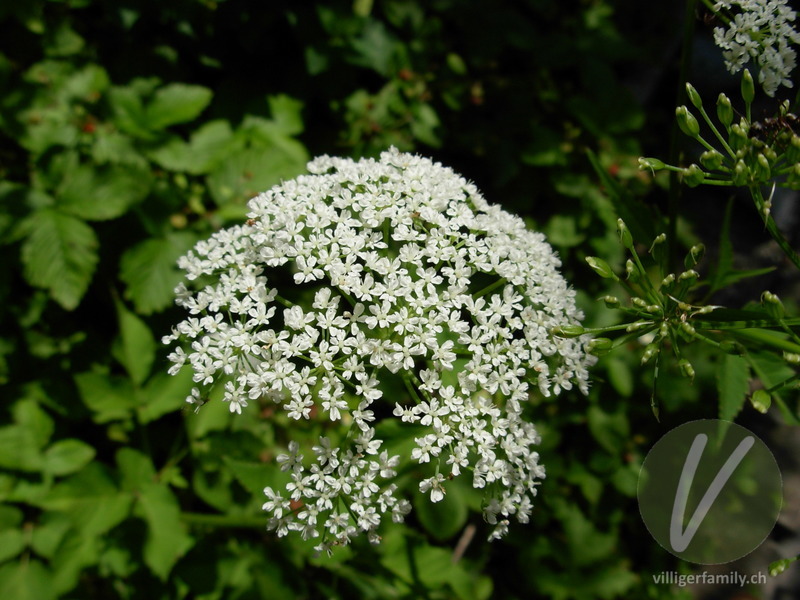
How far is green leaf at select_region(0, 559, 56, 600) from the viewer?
338cm

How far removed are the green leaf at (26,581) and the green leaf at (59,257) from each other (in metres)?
1.53

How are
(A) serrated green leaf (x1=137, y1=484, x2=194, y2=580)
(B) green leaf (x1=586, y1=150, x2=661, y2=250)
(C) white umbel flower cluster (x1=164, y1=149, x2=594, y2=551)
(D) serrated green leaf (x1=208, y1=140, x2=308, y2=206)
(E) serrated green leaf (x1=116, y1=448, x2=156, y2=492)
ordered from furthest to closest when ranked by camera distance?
(D) serrated green leaf (x1=208, y1=140, x2=308, y2=206) → (E) serrated green leaf (x1=116, y1=448, x2=156, y2=492) → (A) serrated green leaf (x1=137, y1=484, x2=194, y2=580) → (B) green leaf (x1=586, y1=150, x2=661, y2=250) → (C) white umbel flower cluster (x1=164, y1=149, x2=594, y2=551)

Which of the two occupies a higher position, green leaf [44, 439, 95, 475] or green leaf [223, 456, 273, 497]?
green leaf [223, 456, 273, 497]

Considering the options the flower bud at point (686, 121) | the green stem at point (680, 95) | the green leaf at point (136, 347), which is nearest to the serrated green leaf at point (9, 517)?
the green leaf at point (136, 347)

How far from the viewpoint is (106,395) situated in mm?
3611

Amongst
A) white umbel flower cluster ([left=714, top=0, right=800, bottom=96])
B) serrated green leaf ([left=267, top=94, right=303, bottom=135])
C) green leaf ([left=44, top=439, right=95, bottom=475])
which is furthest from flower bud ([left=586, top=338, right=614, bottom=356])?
green leaf ([left=44, top=439, right=95, bottom=475])

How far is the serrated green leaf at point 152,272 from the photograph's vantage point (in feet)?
12.1

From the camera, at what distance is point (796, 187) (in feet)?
7.26

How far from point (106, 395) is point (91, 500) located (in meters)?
0.60

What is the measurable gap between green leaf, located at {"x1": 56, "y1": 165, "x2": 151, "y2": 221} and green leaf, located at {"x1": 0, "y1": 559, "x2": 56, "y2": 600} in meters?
2.08

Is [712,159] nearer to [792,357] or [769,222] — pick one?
[769,222]

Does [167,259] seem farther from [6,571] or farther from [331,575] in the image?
[331,575]

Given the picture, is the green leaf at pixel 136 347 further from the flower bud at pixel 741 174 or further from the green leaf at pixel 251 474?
the flower bud at pixel 741 174

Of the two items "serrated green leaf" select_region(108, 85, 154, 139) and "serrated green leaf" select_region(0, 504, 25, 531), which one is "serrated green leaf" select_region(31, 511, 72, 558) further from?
"serrated green leaf" select_region(108, 85, 154, 139)
